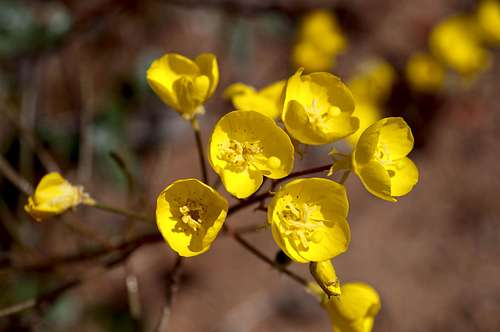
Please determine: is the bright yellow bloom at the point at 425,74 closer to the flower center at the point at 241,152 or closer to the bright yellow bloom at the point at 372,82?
the bright yellow bloom at the point at 372,82

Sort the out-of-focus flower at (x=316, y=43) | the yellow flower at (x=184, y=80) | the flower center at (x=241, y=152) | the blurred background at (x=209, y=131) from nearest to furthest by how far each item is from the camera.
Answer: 1. the flower center at (x=241, y=152)
2. the yellow flower at (x=184, y=80)
3. the blurred background at (x=209, y=131)
4. the out-of-focus flower at (x=316, y=43)

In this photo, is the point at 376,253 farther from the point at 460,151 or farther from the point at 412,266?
the point at 460,151

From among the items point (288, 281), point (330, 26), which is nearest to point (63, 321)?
point (288, 281)

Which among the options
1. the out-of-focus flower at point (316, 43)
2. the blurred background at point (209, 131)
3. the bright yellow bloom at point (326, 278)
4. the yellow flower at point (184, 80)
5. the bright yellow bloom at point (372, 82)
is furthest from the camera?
the bright yellow bloom at point (372, 82)

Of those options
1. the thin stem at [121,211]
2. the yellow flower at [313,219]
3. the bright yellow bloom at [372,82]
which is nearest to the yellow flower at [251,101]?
the yellow flower at [313,219]

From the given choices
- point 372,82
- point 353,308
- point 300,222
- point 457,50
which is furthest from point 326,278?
point 457,50

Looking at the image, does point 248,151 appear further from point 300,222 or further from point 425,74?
point 425,74

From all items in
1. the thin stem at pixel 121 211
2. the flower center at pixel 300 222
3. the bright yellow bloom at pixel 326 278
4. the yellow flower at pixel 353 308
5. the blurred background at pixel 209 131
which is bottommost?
the blurred background at pixel 209 131
